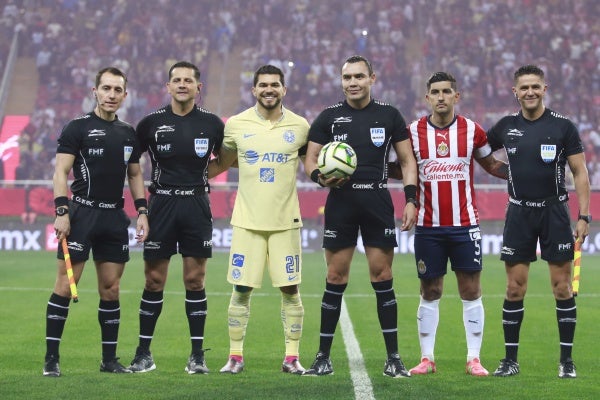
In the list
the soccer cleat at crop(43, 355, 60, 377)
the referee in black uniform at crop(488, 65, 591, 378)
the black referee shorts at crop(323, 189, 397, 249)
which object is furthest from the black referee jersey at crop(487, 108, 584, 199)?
the soccer cleat at crop(43, 355, 60, 377)

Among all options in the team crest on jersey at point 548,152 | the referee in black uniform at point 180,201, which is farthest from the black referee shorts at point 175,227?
the team crest on jersey at point 548,152

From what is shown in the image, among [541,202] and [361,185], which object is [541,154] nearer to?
[541,202]

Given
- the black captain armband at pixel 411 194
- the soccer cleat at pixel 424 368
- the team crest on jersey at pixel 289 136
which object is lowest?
the soccer cleat at pixel 424 368

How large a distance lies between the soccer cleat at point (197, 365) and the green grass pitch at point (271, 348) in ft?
0.26

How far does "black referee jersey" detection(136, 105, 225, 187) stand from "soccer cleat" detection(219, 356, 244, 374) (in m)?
1.38

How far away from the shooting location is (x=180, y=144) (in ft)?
26.1

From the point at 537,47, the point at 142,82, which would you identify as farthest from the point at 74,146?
the point at 537,47

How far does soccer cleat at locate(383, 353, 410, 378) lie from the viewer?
7688 mm

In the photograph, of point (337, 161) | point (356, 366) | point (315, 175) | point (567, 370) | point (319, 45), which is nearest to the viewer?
point (337, 161)

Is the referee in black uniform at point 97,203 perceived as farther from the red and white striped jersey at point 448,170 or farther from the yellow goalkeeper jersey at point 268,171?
the red and white striped jersey at point 448,170

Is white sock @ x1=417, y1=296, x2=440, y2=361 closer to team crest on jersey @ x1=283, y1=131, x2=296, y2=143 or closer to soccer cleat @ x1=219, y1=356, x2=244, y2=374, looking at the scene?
soccer cleat @ x1=219, y1=356, x2=244, y2=374

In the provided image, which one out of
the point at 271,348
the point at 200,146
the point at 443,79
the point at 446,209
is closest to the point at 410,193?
the point at 446,209

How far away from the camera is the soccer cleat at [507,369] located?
7796 mm

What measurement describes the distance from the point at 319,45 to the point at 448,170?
27394 mm
